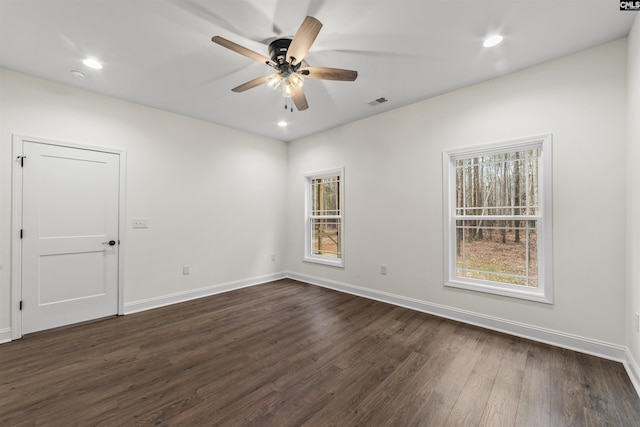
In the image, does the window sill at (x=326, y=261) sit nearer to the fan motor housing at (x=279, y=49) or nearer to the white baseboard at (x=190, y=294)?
the white baseboard at (x=190, y=294)

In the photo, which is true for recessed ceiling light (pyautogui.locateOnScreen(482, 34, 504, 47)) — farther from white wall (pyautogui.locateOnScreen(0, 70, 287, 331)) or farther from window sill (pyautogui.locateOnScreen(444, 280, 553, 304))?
white wall (pyautogui.locateOnScreen(0, 70, 287, 331))

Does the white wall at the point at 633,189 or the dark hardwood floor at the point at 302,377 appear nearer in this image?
the dark hardwood floor at the point at 302,377

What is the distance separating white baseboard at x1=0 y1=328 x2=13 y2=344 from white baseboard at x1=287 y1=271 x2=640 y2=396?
4122 mm

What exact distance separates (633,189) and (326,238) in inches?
148

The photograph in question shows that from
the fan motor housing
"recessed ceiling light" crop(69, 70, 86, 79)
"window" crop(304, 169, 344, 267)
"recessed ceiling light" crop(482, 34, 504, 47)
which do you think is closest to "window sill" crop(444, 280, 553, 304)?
"window" crop(304, 169, 344, 267)

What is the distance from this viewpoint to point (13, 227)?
8.98 feet

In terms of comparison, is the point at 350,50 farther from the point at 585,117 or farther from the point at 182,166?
the point at 182,166

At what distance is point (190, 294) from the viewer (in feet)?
13.1

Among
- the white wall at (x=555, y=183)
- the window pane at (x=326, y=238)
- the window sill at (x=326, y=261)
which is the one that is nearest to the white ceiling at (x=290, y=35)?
the white wall at (x=555, y=183)

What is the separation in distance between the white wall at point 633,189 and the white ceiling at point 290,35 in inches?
12.3

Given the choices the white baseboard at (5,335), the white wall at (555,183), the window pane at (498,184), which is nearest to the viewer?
the white wall at (555,183)

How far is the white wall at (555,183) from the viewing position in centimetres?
233

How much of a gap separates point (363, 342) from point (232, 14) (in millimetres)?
3096

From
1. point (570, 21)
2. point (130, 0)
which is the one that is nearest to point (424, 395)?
point (570, 21)
